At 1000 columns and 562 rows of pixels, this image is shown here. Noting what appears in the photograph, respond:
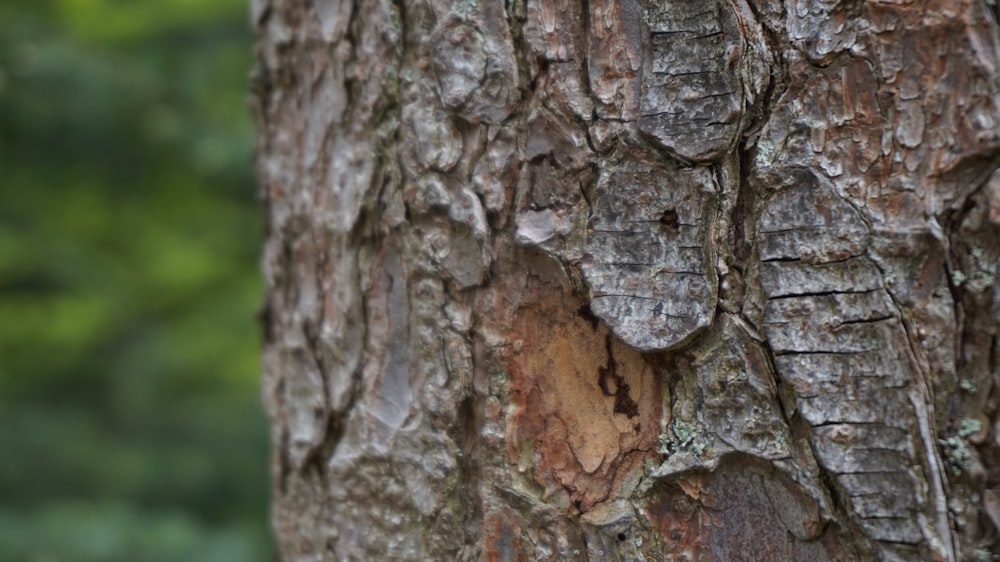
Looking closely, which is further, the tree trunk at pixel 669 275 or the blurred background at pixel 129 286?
the blurred background at pixel 129 286

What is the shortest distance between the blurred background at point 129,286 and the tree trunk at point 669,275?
1.90 m

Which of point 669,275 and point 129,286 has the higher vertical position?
point 669,275

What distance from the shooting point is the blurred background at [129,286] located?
300cm

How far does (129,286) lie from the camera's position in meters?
3.93

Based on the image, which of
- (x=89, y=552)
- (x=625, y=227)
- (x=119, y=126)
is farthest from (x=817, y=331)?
(x=119, y=126)

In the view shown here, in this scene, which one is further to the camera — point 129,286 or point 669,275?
point 129,286

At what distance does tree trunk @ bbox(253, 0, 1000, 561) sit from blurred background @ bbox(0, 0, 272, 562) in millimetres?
1898

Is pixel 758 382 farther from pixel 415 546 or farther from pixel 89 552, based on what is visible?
pixel 89 552

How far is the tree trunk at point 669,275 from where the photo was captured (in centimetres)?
92

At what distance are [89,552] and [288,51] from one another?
2.04 metres

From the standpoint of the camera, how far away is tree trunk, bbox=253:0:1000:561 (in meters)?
0.92

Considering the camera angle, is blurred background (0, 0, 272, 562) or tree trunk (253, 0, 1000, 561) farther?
blurred background (0, 0, 272, 562)

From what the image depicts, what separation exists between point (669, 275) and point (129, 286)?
3.50 m

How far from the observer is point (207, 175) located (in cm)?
324
